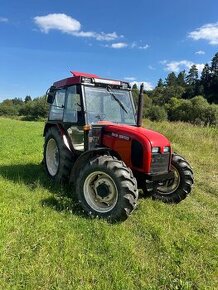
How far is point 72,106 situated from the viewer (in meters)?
6.95

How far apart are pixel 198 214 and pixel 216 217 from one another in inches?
14.1

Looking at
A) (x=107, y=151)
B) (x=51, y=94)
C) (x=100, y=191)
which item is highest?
(x=51, y=94)

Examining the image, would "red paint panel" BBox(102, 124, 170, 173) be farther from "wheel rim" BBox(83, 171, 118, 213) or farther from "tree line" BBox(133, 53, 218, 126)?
"tree line" BBox(133, 53, 218, 126)

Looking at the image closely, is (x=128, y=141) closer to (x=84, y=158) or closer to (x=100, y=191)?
(x=84, y=158)

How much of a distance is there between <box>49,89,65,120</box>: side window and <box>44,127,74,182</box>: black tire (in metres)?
0.31

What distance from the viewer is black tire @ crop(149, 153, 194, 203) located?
6.46 m

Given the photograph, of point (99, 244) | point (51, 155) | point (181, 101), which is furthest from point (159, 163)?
point (181, 101)

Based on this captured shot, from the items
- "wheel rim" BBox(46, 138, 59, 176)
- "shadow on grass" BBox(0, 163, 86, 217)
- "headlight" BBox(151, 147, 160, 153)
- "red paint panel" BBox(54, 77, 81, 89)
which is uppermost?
"red paint panel" BBox(54, 77, 81, 89)

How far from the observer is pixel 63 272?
381 cm

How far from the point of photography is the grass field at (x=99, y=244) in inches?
147

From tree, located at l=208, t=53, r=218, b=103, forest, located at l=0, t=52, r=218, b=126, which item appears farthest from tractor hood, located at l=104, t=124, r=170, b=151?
tree, located at l=208, t=53, r=218, b=103

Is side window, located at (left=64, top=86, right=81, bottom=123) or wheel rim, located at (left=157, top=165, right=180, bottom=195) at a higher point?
side window, located at (left=64, top=86, right=81, bottom=123)

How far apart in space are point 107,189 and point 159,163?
106cm

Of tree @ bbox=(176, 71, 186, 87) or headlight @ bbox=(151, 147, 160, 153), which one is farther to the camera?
tree @ bbox=(176, 71, 186, 87)
